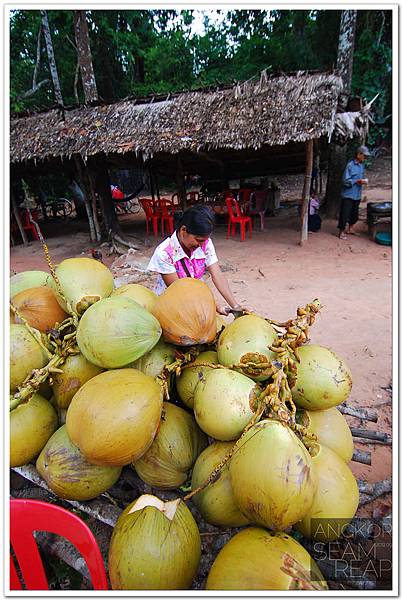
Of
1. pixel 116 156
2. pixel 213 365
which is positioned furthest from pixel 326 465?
pixel 116 156

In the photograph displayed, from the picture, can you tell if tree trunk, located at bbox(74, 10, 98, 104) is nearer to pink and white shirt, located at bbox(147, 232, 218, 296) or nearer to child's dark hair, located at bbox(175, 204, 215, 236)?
pink and white shirt, located at bbox(147, 232, 218, 296)

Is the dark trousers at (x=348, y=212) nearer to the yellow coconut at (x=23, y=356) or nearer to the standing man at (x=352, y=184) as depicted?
the standing man at (x=352, y=184)

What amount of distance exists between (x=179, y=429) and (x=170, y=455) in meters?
0.09

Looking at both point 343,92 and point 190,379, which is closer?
point 190,379

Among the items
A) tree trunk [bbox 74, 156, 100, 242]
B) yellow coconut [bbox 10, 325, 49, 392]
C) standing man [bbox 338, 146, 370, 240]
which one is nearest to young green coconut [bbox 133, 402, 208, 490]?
yellow coconut [bbox 10, 325, 49, 392]

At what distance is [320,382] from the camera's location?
3.83ft

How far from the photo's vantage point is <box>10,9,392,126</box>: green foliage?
43.7 feet

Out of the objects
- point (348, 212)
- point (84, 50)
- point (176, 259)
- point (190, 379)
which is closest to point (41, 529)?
point (190, 379)

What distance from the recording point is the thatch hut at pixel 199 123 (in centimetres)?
662

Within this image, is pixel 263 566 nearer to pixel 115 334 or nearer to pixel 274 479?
pixel 274 479

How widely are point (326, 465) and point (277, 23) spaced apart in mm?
19604

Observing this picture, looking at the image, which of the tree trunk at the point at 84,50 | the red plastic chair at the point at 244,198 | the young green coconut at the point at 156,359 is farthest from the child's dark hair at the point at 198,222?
the tree trunk at the point at 84,50

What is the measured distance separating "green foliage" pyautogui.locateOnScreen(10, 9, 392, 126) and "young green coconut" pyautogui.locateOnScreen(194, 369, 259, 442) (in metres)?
13.2

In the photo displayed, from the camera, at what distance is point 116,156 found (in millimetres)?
8617
